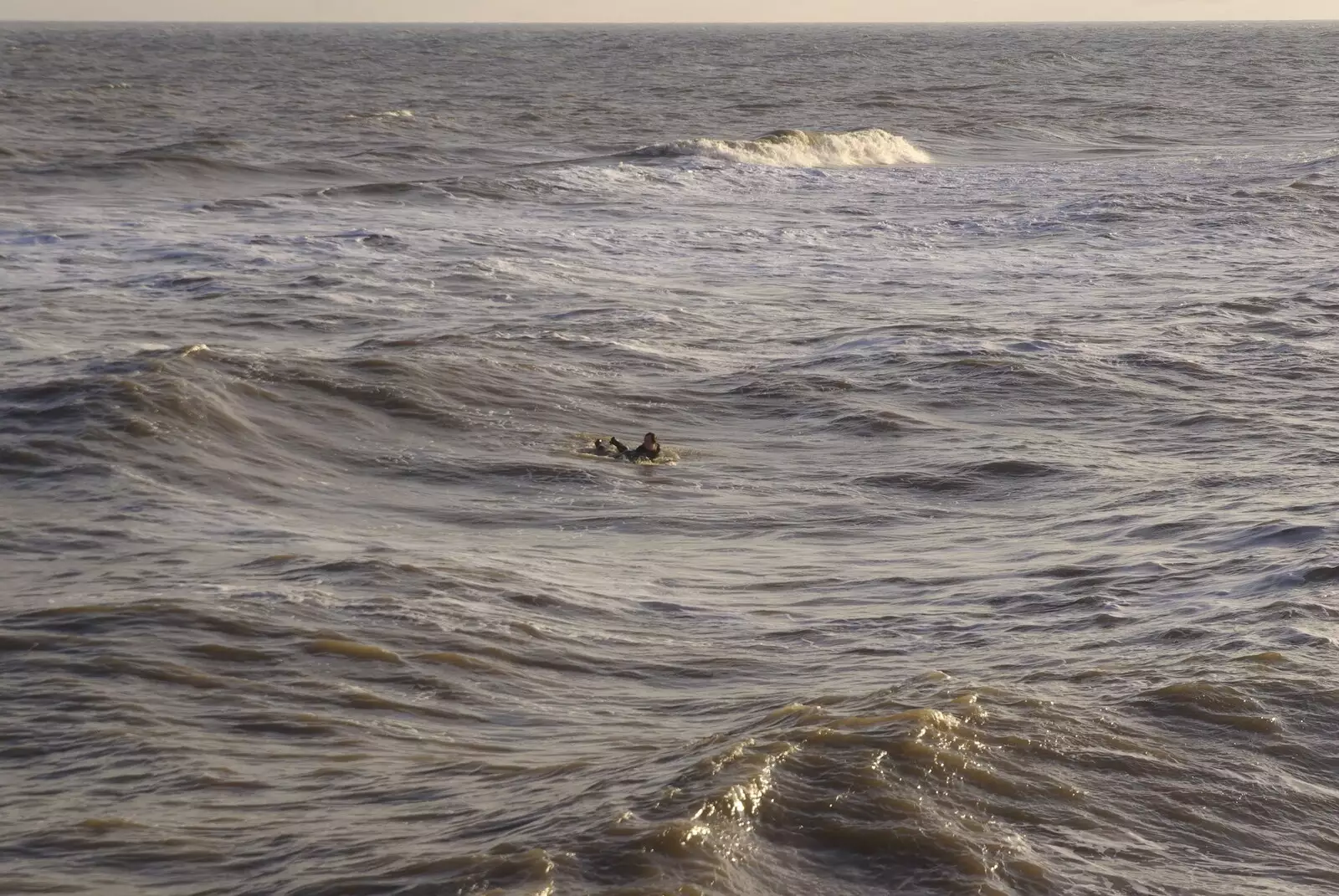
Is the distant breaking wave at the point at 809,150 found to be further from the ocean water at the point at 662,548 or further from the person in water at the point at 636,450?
the person in water at the point at 636,450

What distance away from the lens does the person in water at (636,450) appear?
1224 centimetres

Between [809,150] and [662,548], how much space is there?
1137 inches

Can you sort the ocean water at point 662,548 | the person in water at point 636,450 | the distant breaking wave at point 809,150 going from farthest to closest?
the distant breaking wave at point 809,150, the person in water at point 636,450, the ocean water at point 662,548

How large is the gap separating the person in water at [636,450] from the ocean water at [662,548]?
0.35 metres

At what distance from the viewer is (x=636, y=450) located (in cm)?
1233

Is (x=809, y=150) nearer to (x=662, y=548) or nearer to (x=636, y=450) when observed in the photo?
(x=636, y=450)

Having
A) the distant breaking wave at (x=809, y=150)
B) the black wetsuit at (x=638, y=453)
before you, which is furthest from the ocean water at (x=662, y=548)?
the distant breaking wave at (x=809, y=150)

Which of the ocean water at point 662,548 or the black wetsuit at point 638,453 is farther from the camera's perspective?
the black wetsuit at point 638,453

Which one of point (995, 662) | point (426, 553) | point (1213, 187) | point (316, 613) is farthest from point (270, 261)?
point (1213, 187)

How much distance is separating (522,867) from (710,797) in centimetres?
82

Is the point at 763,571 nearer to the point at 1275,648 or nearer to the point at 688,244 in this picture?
the point at 1275,648

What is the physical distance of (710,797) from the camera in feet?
18.7

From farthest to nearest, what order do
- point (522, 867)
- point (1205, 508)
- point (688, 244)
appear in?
point (688, 244) → point (1205, 508) → point (522, 867)

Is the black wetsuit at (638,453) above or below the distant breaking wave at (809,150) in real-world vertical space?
below
